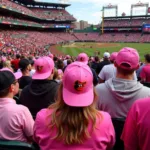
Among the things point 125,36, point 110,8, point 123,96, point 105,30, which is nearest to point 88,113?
point 123,96

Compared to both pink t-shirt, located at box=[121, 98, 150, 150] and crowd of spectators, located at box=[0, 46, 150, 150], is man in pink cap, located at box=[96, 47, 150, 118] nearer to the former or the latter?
crowd of spectators, located at box=[0, 46, 150, 150]

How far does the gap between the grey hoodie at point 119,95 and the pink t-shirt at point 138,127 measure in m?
1.12

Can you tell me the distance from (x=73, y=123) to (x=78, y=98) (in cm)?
26

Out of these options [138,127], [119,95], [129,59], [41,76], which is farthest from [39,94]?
[138,127]

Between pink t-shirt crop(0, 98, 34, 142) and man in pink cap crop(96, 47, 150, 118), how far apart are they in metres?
1.12

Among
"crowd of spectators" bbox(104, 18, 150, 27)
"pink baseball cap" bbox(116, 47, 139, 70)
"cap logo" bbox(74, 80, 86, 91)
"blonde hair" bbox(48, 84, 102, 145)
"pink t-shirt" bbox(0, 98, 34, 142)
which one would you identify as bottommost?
"pink t-shirt" bbox(0, 98, 34, 142)

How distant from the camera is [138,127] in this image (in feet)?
6.64

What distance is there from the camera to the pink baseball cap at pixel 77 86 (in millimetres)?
2279

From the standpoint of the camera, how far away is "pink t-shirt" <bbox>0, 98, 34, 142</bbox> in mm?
3012

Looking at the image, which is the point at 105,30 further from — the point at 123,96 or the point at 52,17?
the point at 123,96

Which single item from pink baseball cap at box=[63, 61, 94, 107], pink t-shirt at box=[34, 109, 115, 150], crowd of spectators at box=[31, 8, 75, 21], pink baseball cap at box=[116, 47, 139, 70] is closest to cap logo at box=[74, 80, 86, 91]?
pink baseball cap at box=[63, 61, 94, 107]

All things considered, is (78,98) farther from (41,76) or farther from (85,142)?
(41,76)

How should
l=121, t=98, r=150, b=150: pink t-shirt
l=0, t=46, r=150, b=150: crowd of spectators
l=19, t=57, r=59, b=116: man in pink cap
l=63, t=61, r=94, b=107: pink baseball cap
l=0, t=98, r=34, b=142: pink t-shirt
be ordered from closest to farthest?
l=121, t=98, r=150, b=150: pink t-shirt, l=0, t=46, r=150, b=150: crowd of spectators, l=63, t=61, r=94, b=107: pink baseball cap, l=0, t=98, r=34, b=142: pink t-shirt, l=19, t=57, r=59, b=116: man in pink cap

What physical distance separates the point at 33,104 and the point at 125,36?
8749 cm
